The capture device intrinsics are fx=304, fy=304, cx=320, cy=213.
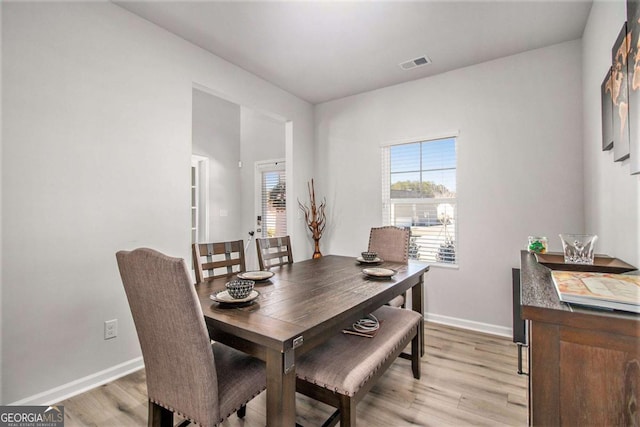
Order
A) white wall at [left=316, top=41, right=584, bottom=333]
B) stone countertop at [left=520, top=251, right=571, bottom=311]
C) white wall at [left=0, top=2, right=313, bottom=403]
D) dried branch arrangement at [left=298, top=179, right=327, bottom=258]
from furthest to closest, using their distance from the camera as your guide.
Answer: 1. dried branch arrangement at [left=298, top=179, right=327, bottom=258]
2. white wall at [left=316, top=41, right=584, bottom=333]
3. white wall at [left=0, top=2, right=313, bottom=403]
4. stone countertop at [left=520, top=251, right=571, bottom=311]

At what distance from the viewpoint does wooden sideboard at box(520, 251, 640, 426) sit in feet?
2.46

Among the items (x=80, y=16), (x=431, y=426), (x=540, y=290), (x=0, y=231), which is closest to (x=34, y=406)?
(x=0, y=231)

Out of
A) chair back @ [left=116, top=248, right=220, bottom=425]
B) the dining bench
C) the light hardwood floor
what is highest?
chair back @ [left=116, top=248, right=220, bottom=425]

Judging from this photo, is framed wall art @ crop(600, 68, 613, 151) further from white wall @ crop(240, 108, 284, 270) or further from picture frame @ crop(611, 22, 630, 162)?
white wall @ crop(240, 108, 284, 270)

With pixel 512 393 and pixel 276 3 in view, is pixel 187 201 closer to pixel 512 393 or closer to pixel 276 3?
pixel 276 3

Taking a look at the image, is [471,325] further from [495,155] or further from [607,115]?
[607,115]

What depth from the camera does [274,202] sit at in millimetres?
5082

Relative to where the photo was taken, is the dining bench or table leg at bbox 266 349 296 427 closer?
table leg at bbox 266 349 296 427

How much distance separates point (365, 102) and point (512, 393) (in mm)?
3287

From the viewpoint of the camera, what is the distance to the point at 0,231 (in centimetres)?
177

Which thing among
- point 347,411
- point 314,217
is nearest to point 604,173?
point 347,411
